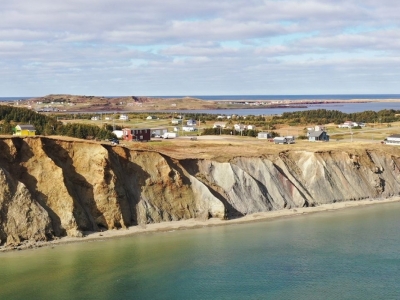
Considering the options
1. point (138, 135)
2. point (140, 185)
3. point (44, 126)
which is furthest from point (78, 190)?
point (44, 126)

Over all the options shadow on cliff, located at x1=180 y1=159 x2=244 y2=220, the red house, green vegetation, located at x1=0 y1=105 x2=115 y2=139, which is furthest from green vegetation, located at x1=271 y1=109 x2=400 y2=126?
shadow on cliff, located at x1=180 y1=159 x2=244 y2=220

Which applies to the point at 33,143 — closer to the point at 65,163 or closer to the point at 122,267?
the point at 65,163

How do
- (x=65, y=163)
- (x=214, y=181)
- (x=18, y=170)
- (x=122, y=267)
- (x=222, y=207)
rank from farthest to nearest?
1. (x=214, y=181)
2. (x=222, y=207)
3. (x=65, y=163)
4. (x=18, y=170)
5. (x=122, y=267)

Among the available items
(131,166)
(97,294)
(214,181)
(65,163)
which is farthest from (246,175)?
(97,294)

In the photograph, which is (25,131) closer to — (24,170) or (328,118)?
(24,170)

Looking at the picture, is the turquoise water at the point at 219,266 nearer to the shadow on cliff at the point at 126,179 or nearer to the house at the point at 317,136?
the shadow on cliff at the point at 126,179
